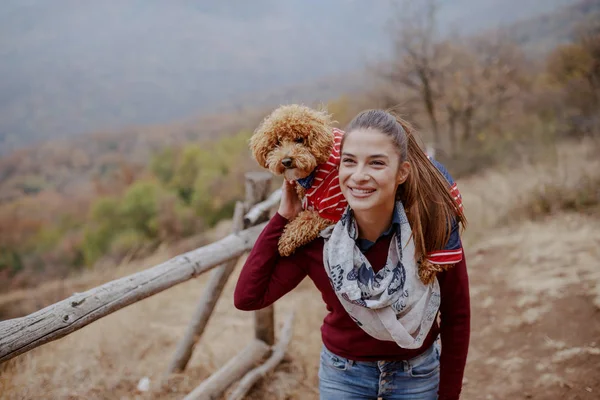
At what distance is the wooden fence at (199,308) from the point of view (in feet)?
5.41

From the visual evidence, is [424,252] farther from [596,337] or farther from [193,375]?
[596,337]

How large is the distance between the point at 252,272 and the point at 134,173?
47.4m

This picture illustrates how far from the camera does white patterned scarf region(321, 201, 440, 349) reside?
1.51 m

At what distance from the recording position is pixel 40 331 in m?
1.64

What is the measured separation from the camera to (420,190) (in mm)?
1562

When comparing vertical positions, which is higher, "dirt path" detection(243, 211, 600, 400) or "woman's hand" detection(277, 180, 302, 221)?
"woman's hand" detection(277, 180, 302, 221)

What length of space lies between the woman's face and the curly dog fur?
0.15 metres

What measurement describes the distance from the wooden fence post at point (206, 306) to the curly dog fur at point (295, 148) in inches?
50.4

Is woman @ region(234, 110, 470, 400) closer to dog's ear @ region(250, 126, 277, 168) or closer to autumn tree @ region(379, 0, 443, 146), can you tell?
dog's ear @ region(250, 126, 277, 168)

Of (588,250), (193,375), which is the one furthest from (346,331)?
(588,250)

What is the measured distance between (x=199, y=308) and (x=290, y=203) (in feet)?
5.40

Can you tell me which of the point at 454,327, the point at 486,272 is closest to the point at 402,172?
the point at 454,327

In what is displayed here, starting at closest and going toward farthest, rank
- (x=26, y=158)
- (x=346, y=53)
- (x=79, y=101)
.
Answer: (x=26, y=158)
(x=79, y=101)
(x=346, y=53)

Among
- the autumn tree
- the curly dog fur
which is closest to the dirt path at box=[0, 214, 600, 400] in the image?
the curly dog fur
